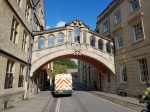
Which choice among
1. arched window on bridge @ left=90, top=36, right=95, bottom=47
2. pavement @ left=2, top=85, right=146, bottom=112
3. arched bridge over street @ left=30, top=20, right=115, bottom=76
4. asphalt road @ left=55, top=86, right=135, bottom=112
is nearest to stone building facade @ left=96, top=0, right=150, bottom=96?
arched bridge over street @ left=30, top=20, right=115, bottom=76

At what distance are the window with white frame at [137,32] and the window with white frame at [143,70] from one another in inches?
95.7

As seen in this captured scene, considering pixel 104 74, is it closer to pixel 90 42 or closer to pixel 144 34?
pixel 90 42

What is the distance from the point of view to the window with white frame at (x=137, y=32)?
14248 millimetres

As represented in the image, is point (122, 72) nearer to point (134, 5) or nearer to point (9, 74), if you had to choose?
point (134, 5)

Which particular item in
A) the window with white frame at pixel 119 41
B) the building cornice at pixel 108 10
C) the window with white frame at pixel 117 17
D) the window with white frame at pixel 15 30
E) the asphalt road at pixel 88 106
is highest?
the building cornice at pixel 108 10

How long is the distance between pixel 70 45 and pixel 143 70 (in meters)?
9.11

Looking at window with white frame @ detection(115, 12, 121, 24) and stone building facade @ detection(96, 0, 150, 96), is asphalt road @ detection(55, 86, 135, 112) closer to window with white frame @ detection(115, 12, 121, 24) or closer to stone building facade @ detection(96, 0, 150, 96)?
stone building facade @ detection(96, 0, 150, 96)

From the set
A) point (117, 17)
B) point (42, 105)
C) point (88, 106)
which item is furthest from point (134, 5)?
point (42, 105)

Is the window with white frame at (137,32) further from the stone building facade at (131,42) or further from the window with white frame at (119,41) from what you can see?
the window with white frame at (119,41)

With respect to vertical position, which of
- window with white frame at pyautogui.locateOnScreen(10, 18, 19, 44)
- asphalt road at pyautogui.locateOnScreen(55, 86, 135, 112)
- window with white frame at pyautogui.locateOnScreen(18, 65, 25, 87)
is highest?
window with white frame at pyautogui.locateOnScreen(10, 18, 19, 44)

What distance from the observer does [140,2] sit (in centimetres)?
1445

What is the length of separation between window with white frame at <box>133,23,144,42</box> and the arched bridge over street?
472 cm

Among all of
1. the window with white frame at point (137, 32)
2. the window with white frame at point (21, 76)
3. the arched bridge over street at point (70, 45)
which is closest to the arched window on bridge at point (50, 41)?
the arched bridge over street at point (70, 45)

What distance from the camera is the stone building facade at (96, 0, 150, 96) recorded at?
13461 millimetres
